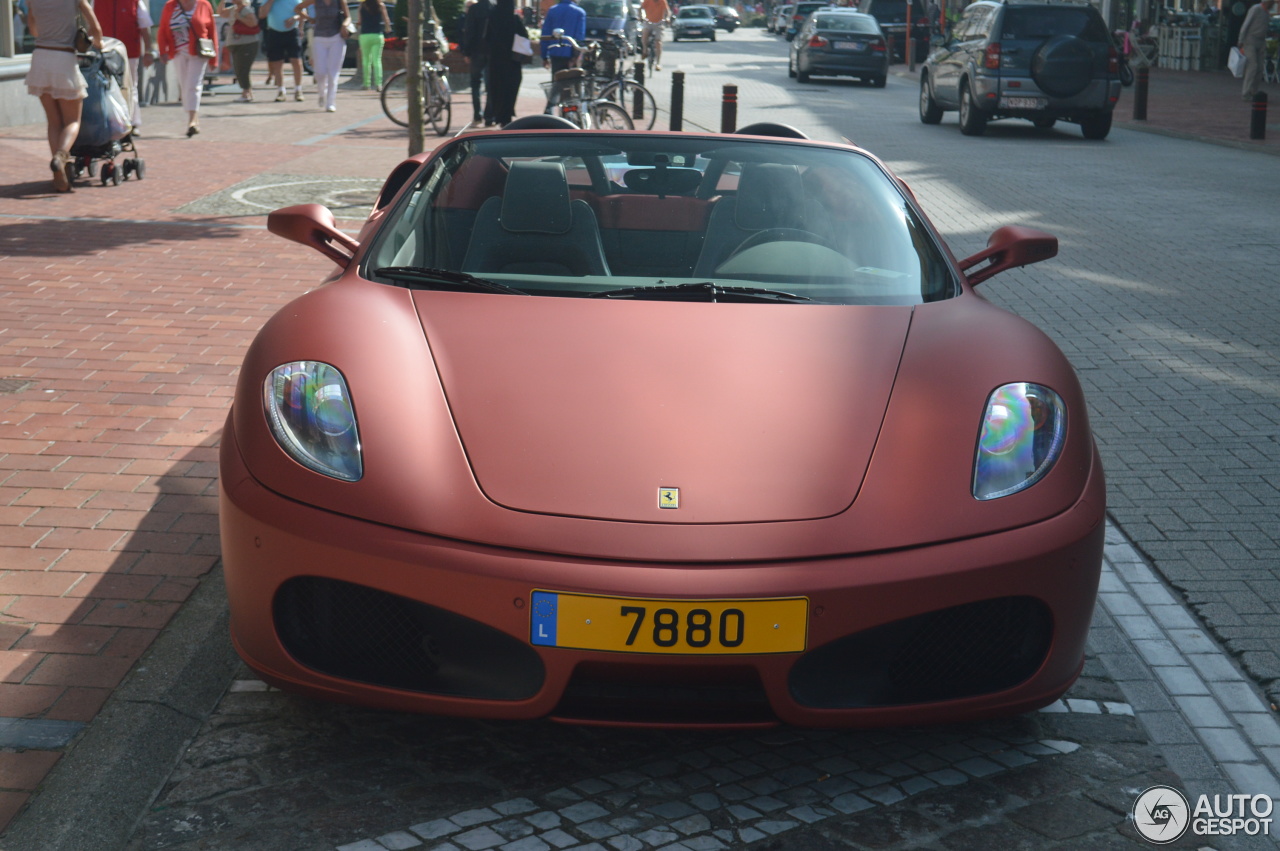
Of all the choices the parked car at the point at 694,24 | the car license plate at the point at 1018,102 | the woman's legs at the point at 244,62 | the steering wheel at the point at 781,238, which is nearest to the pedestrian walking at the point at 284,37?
the woman's legs at the point at 244,62

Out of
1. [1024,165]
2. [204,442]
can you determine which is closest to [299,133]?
[1024,165]

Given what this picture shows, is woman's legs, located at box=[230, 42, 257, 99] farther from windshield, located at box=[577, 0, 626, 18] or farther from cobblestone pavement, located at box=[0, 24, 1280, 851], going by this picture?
windshield, located at box=[577, 0, 626, 18]

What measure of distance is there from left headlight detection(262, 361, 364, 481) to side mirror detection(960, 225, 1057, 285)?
1911 millimetres

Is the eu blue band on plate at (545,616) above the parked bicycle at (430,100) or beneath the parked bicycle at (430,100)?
beneath

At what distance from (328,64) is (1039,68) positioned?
32.2ft

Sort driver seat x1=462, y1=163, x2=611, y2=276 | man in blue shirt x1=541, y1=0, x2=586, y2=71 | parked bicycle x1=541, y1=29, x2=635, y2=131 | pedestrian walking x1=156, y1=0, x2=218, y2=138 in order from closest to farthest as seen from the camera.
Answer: driver seat x1=462, y1=163, x2=611, y2=276, pedestrian walking x1=156, y1=0, x2=218, y2=138, parked bicycle x1=541, y1=29, x2=635, y2=131, man in blue shirt x1=541, y1=0, x2=586, y2=71

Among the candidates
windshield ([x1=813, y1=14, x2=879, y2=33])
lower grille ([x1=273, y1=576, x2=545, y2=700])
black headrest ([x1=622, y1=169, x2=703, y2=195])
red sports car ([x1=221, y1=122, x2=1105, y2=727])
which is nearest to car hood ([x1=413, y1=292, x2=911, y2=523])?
red sports car ([x1=221, y1=122, x2=1105, y2=727])

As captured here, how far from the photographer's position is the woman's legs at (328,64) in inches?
748

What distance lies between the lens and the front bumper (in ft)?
8.84

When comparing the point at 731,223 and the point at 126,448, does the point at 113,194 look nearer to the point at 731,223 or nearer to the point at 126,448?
the point at 126,448

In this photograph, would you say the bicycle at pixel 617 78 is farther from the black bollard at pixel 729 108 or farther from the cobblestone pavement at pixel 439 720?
the cobblestone pavement at pixel 439 720

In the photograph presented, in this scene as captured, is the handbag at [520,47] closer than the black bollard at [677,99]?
Yes

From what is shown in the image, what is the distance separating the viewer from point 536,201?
413 cm

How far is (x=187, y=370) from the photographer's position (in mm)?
6098
